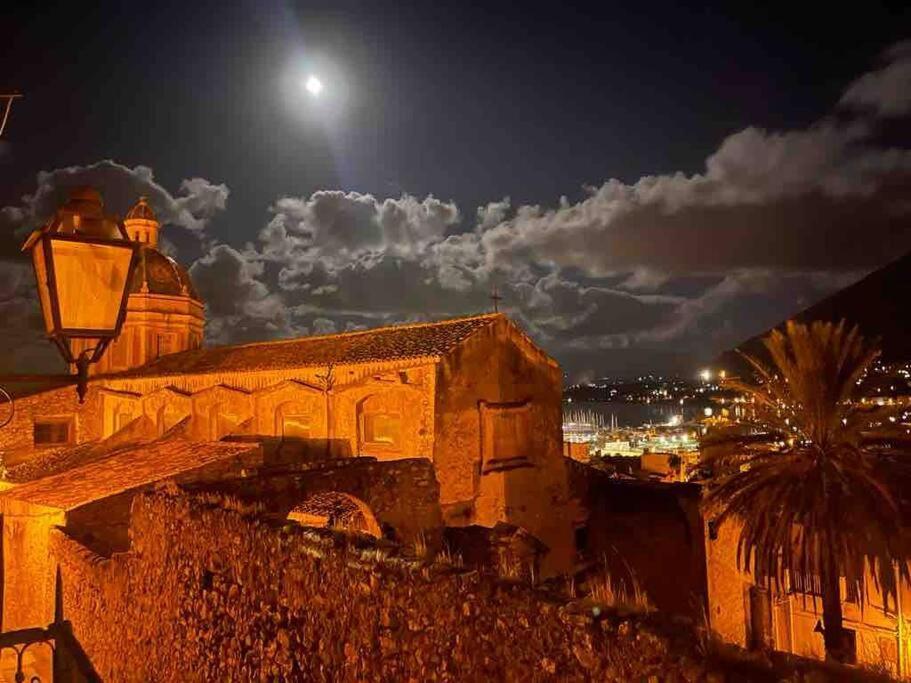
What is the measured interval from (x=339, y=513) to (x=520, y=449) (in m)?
8.50

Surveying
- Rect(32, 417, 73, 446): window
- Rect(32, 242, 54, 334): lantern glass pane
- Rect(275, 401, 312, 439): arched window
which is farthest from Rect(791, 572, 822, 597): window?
Rect(32, 417, 73, 446): window

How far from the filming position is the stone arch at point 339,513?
15320 millimetres

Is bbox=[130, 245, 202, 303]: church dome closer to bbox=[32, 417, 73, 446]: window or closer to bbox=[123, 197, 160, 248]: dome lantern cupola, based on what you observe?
bbox=[123, 197, 160, 248]: dome lantern cupola

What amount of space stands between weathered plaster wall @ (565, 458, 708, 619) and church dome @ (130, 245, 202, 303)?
27077mm

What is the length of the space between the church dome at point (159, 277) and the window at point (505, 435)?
2571 cm

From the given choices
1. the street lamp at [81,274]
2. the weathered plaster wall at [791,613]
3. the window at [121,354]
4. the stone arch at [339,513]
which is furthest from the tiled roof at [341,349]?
the street lamp at [81,274]

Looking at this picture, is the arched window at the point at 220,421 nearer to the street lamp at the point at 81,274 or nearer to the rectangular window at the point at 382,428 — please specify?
the rectangular window at the point at 382,428

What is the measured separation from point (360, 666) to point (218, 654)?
306 cm

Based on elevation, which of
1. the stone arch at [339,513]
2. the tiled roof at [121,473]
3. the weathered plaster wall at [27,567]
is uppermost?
the tiled roof at [121,473]

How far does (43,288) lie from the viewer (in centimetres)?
514

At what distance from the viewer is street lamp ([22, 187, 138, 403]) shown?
5008 millimetres

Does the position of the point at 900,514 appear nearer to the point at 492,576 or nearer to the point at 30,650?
the point at 492,576

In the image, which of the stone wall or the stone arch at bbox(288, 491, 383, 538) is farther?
the stone arch at bbox(288, 491, 383, 538)

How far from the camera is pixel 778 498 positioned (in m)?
13.6
